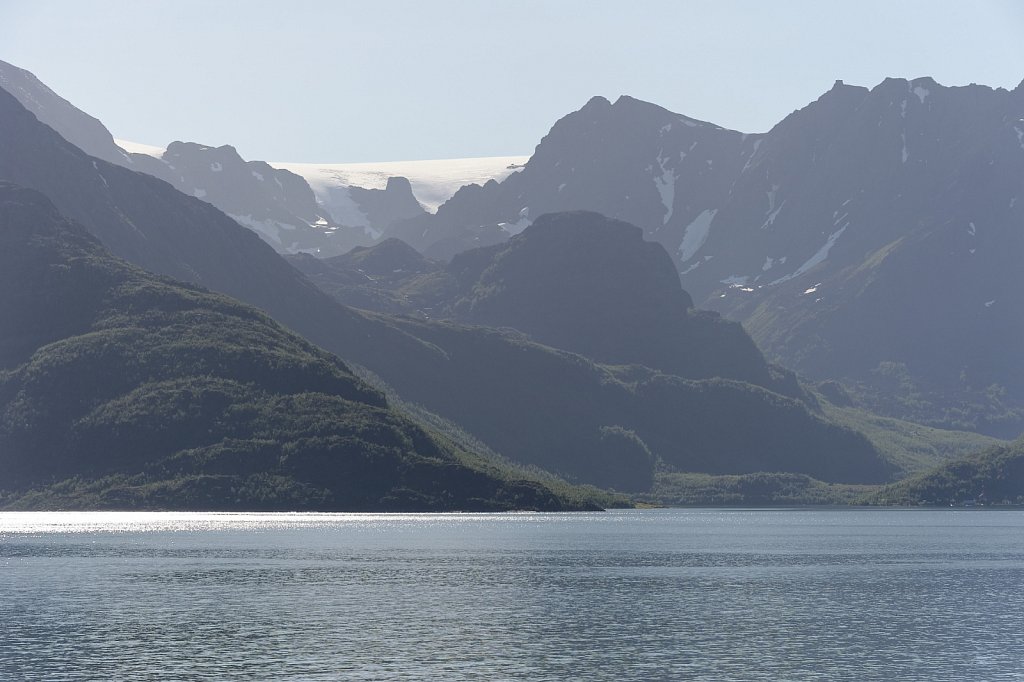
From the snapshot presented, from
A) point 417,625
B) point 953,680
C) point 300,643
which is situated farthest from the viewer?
point 417,625

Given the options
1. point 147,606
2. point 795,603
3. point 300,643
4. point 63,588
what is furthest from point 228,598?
point 795,603

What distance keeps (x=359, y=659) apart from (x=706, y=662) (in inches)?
1170

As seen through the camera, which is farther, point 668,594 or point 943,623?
point 668,594

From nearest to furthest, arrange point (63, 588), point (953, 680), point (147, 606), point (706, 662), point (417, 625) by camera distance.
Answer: point (953, 680), point (706, 662), point (417, 625), point (147, 606), point (63, 588)

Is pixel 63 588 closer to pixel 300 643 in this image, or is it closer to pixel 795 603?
pixel 300 643

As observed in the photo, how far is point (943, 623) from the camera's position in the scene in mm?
151500

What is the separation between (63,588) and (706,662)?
292ft

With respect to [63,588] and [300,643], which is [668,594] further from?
[63,588]

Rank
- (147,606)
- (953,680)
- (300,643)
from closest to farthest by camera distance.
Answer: (953,680) < (300,643) < (147,606)

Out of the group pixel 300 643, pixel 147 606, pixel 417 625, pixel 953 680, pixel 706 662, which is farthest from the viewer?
pixel 147 606

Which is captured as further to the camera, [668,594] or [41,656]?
[668,594]

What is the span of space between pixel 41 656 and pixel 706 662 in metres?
57.1

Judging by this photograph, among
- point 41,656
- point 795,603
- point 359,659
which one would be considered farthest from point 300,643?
point 795,603

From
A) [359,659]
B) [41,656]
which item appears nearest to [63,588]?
[41,656]
